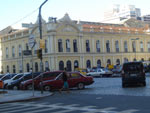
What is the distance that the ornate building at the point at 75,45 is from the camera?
206 ft

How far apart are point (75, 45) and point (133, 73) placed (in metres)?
44.1

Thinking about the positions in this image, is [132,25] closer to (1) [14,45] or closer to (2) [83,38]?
(2) [83,38]

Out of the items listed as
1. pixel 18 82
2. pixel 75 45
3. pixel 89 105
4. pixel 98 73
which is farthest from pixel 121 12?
pixel 89 105

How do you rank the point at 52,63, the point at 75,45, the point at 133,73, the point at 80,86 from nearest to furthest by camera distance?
the point at 133,73, the point at 80,86, the point at 52,63, the point at 75,45

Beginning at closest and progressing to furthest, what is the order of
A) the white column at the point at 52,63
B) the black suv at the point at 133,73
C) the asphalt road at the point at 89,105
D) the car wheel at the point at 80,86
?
the asphalt road at the point at 89,105 < the black suv at the point at 133,73 < the car wheel at the point at 80,86 < the white column at the point at 52,63

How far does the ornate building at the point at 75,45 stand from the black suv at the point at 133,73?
39.3 metres

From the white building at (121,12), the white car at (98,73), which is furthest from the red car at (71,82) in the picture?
the white building at (121,12)

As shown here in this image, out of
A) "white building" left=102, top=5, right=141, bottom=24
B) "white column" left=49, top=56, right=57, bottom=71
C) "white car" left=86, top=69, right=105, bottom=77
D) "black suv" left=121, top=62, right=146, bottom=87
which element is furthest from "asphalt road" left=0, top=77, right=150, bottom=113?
"white building" left=102, top=5, right=141, bottom=24

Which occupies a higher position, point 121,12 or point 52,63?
point 121,12

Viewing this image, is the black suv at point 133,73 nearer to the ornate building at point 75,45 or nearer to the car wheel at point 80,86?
the car wheel at point 80,86

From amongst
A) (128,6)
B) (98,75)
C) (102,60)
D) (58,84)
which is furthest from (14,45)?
(128,6)

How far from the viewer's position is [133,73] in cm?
2244

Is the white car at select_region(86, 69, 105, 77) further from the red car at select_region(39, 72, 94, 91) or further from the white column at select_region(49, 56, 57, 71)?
the red car at select_region(39, 72, 94, 91)

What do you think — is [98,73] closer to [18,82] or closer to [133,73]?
[18,82]
